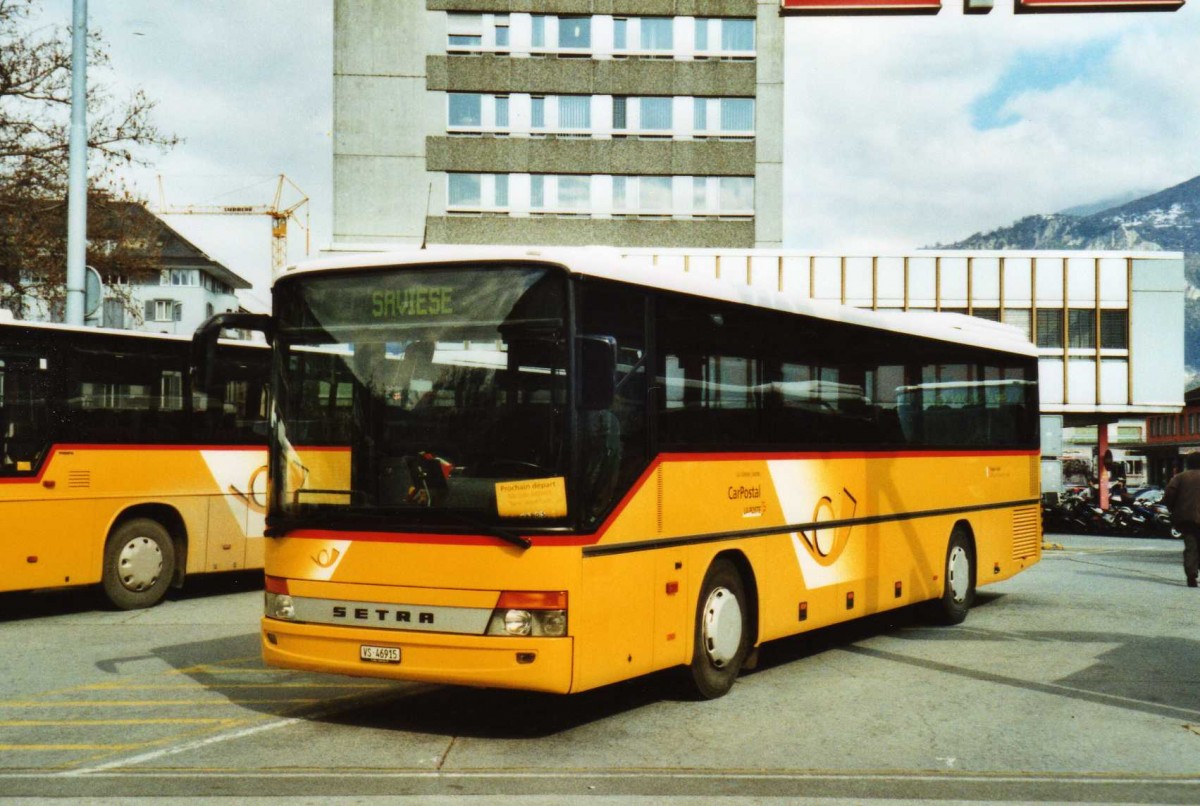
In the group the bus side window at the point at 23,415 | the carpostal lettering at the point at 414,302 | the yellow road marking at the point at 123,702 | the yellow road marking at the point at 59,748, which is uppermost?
the carpostal lettering at the point at 414,302

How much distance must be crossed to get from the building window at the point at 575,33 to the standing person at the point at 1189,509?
3700cm

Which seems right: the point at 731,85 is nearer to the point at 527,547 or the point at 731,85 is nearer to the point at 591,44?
the point at 591,44

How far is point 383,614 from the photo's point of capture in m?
8.02

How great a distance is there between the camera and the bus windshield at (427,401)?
7.78 m

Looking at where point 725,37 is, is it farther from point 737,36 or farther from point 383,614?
point 383,614

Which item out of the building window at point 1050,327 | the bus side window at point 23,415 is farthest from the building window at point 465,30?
the bus side window at point 23,415

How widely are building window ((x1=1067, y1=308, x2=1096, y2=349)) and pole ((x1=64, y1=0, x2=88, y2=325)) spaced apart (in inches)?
1605

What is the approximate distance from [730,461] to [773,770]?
284 centimetres

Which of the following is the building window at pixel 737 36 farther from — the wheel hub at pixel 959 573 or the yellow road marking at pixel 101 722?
the yellow road marking at pixel 101 722

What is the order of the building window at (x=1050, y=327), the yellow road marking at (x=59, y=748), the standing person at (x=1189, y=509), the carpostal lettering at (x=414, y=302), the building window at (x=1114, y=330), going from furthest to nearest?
the building window at (x=1114, y=330), the building window at (x=1050, y=327), the standing person at (x=1189, y=509), the carpostal lettering at (x=414, y=302), the yellow road marking at (x=59, y=748)

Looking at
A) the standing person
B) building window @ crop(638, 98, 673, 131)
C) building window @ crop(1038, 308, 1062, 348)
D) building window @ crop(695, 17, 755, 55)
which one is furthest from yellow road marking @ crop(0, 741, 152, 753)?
building window @ crop(695, 17, 755, 55)

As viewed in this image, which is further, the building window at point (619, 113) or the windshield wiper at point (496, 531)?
the building window at point (619, 113)

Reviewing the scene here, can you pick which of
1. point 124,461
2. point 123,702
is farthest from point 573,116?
point 123,702

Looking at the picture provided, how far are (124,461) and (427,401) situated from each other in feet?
25.6
